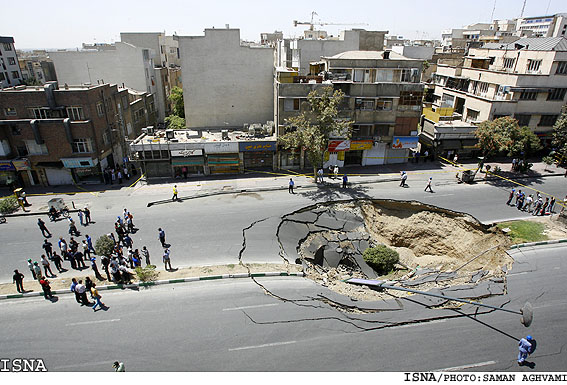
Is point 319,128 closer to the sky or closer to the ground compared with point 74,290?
closer to the sky

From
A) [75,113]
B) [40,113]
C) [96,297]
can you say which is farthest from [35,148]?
[96,297]

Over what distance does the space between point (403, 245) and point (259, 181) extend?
1676cm

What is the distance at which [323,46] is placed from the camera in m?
47.0

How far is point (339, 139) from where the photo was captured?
38.7m

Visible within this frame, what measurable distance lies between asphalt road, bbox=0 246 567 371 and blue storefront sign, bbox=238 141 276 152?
2154 centimetres

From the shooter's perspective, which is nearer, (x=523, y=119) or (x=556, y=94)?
(x=556, y=94)

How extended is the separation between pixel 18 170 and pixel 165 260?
25.8 metres

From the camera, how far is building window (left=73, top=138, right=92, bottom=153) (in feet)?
114

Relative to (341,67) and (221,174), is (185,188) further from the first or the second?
(341,67)

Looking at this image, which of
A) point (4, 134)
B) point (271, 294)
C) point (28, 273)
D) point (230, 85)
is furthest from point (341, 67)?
point (4, 134)

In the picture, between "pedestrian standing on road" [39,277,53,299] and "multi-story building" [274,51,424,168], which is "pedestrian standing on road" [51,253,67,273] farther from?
"multi-story building" [274,51,424,168]

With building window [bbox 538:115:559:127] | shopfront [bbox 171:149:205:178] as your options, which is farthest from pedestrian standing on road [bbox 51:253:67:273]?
building window [bbox 538:115:559:127]

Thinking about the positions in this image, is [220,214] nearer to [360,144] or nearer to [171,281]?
[171,281]

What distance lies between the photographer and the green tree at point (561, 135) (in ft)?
126
